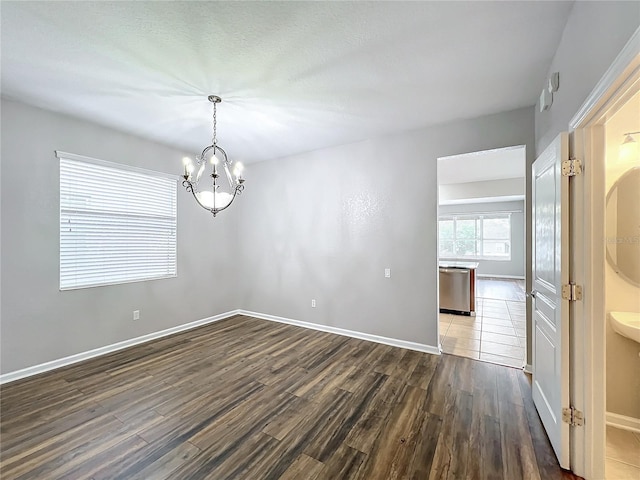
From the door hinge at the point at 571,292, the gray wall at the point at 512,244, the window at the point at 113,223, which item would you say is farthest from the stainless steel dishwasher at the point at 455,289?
the gray wall at the point at 512,244

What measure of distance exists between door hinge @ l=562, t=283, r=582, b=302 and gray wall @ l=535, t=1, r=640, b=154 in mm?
1075

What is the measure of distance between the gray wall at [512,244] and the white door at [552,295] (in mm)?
8087

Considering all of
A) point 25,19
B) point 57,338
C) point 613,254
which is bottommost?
point 57,338

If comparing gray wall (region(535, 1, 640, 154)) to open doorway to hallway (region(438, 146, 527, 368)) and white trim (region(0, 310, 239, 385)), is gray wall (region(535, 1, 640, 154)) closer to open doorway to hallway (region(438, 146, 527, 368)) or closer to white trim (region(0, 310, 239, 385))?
open doorway to hallway (region(438, 146, 527, 368))

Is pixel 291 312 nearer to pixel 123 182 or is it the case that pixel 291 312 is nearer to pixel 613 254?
pixel 123 182

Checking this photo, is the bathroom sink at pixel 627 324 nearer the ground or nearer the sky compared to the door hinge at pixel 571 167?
nearer the ground

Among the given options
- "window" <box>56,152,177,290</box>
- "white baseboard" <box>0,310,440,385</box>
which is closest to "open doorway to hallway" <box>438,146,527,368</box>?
"white baseboard" <box>0,310,440,385</box>

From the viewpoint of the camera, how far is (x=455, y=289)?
504 cm

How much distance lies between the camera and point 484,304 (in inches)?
228

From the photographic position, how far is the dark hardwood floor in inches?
66.1

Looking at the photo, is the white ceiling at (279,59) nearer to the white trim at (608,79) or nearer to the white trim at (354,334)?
the white trim at (608,79)

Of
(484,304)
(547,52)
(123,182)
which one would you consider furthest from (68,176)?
(484,304)

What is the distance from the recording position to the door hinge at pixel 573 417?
63.1 inches

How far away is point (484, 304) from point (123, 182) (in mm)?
6989
